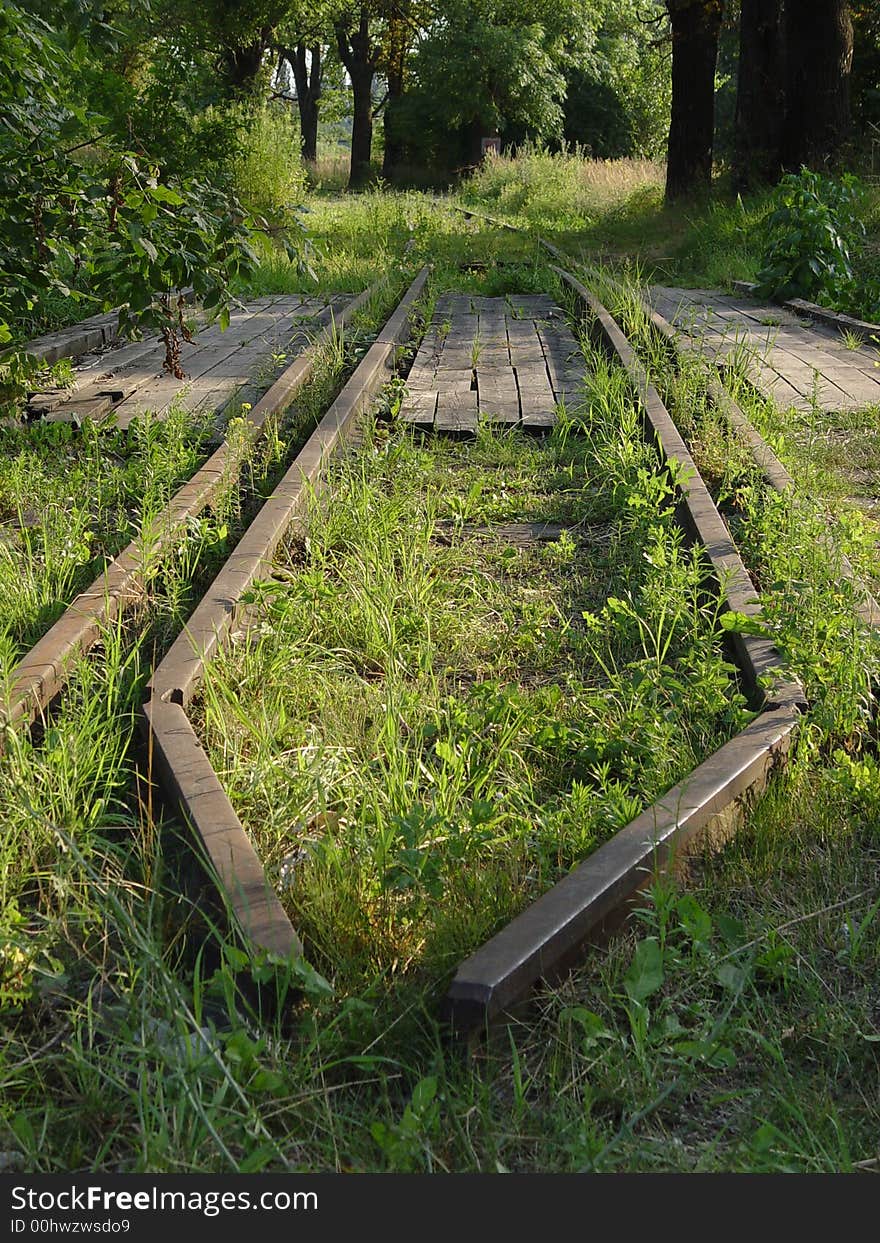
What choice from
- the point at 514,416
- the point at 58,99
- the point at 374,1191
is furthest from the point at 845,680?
the point at 58,99

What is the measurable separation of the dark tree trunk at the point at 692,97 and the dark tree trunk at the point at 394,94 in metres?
23.5

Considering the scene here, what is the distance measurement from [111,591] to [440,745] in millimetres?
1385

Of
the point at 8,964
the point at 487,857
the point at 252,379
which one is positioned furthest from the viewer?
the point at 252,379

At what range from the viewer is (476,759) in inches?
111

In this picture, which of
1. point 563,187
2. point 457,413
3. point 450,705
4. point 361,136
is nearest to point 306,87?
point 361,136

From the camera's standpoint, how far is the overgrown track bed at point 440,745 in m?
2.16

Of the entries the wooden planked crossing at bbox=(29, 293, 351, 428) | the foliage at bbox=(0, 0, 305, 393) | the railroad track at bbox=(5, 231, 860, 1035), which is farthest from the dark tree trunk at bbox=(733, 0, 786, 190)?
the foliage at bbox=(0, 0, 305, 393)

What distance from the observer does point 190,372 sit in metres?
7.45

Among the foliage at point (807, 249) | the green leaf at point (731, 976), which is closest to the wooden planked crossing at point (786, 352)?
the foliage at point (807, 249)

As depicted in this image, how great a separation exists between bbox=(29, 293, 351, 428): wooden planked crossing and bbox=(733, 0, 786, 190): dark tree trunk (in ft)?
25.2

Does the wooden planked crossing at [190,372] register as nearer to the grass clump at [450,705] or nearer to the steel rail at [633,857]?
the grass clump at [450,705]

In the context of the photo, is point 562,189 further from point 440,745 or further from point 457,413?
point 440,745

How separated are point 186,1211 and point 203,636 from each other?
1.80 meters

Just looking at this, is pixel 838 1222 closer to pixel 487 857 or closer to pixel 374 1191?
pixel 374 1191
